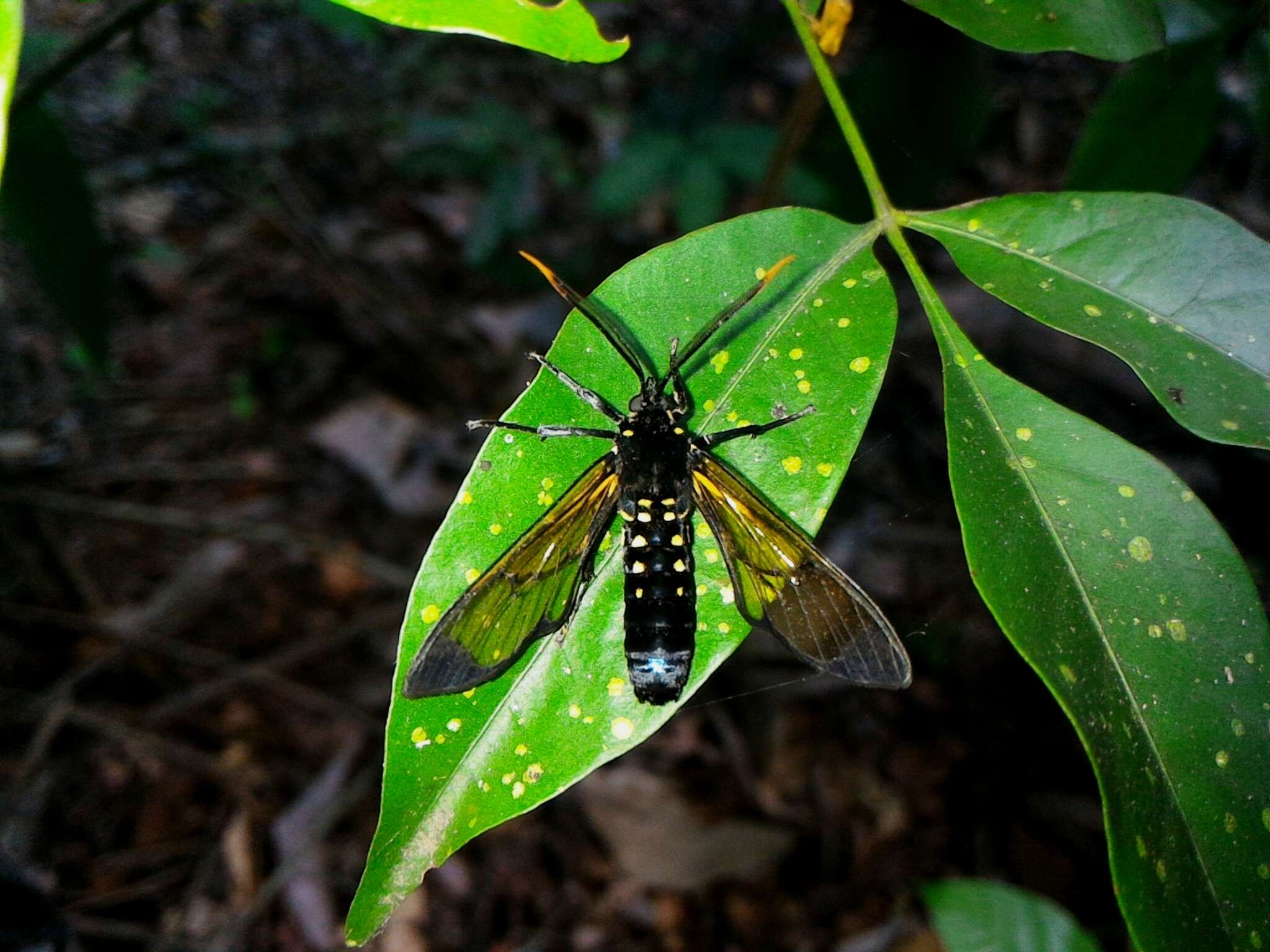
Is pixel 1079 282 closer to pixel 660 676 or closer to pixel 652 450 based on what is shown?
pixel 652 450

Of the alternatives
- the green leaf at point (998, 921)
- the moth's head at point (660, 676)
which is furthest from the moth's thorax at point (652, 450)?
the green leaf at point (998, 921)

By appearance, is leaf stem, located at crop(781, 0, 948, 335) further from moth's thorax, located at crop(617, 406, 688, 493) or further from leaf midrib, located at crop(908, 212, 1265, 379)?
moth's thorax, located at crop(617, 406, 688, 493)

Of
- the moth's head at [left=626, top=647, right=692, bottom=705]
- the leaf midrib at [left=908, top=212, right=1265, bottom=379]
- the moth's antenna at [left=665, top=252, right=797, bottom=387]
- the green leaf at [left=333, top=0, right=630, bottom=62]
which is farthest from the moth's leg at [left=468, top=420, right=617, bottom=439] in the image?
the leaf midrib at [left=908, top=212, right=1265, bottom=379]

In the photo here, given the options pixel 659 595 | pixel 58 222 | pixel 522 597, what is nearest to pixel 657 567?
pixel 659 595

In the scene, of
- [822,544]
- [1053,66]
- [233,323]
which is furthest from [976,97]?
[233,323]

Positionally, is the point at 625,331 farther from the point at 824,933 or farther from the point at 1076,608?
the point at 824,933

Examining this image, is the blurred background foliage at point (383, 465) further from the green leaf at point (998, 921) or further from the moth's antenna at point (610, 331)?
the moth's antenna at point (610, 331)
